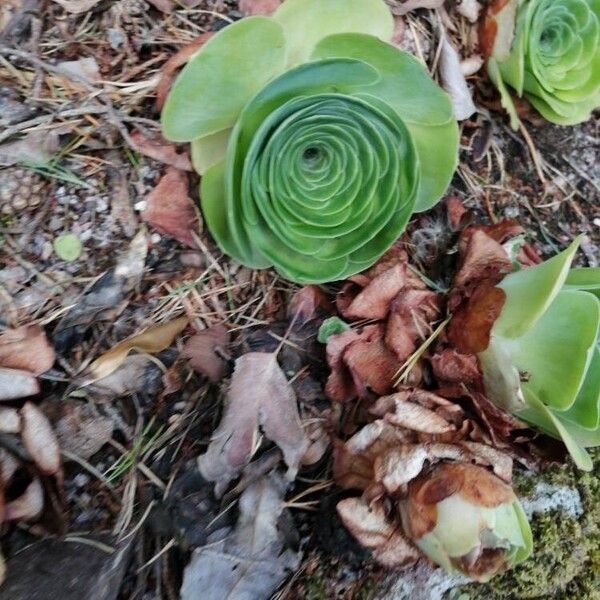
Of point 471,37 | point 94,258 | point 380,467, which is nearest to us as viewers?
point 380,467

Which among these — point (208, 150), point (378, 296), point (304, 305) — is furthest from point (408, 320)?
point (208, 150)

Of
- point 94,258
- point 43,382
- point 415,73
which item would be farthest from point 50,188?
point 415,73

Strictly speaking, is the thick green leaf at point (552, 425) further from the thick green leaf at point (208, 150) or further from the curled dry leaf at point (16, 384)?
the curled dry leaf at point (16, 384)

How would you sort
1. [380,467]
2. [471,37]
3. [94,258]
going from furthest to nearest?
[471,37] → [94,258] → [380,467]

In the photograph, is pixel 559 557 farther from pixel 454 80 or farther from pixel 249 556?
pixel 454 80

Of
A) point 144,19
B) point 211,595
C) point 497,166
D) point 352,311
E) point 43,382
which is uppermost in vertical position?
point 144,19

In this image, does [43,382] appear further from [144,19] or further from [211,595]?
[144,19]
